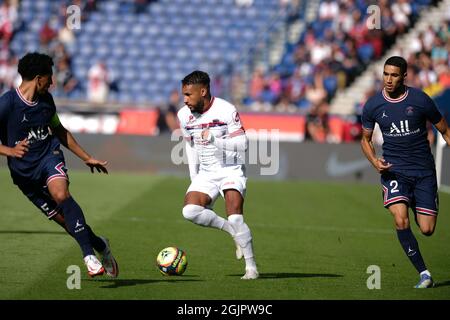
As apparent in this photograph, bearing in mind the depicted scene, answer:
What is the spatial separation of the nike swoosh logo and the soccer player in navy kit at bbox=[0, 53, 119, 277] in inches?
592

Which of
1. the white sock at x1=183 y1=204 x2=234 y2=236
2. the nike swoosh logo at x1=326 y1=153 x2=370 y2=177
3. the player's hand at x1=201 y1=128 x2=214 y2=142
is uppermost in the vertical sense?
the nike swoosh logo at x1=326 y1=153 x2=370 y2=177

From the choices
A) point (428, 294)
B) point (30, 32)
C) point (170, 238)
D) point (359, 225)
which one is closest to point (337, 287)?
point (428, 294)

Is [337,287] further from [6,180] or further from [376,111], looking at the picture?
[6,180]

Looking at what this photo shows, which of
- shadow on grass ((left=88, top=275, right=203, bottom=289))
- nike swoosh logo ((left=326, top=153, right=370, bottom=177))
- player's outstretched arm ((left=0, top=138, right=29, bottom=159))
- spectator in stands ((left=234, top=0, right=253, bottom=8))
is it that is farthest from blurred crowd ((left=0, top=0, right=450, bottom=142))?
player's outstretched arm ((left=0, top=138, right=29, bottom=159))

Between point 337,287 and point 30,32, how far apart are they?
23.2 m

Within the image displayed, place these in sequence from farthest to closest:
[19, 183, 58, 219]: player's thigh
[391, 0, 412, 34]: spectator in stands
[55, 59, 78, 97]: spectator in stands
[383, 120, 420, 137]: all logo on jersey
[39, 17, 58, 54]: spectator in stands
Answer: [39, 17, 58, 54]: spectator in stands → [391, 0, 412, 34]: spectator in stands → [55, 59, 78, 97]: spectator in stands → [383, 120, 420, 137]: all logo on jersey → [19, 183, 58, 219]: player's thigh

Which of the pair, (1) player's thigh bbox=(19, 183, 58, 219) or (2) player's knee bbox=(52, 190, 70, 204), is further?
(1) player's thigh bbox=(19, 183, 58, 219)

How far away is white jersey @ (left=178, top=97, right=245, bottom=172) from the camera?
32.7ft

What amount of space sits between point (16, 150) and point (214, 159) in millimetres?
2302

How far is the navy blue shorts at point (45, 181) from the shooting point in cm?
915

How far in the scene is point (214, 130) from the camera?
1000 centimetres

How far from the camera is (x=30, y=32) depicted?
30688mm

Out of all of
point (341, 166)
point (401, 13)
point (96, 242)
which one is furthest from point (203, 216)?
point (401, 13)

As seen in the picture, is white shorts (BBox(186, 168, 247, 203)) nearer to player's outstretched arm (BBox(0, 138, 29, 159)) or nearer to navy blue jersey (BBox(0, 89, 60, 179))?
navy blue jersey (BBox(0, 89, 60, 179))
